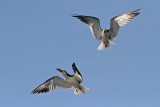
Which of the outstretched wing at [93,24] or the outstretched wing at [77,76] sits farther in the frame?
the outstretched wing at [93,24]

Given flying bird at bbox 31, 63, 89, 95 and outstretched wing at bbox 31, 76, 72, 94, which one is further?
outstretched wing at bbox 31, 76, 72, 94

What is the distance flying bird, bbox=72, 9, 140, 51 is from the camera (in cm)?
3106

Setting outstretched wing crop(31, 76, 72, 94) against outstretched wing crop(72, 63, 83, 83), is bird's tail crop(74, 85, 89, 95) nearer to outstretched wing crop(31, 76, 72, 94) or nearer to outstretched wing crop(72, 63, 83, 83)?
outstretched wing crop(72, 63, 83, 83)

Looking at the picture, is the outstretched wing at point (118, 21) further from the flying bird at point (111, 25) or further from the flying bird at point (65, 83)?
the flying bird at point (65, 83)

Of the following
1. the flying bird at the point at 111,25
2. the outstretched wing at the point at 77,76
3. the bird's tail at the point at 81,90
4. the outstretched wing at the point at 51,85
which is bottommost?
the bird's tail at the point at 81,90

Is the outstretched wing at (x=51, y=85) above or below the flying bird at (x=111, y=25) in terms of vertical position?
below

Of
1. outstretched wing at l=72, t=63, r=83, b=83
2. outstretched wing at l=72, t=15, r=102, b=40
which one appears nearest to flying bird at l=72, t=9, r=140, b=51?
outstretched wing at l=72, t=15, r=102, b=40

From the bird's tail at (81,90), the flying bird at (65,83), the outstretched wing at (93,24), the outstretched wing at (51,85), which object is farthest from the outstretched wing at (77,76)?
the outstretched wing at (93,24)

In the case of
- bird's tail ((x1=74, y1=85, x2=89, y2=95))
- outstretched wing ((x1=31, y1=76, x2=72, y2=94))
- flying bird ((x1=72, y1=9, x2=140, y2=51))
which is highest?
flying bird ((x1=72, y1=9, x2=140, y2=51))

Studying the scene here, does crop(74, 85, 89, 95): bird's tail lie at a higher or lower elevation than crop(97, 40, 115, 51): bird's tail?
lower

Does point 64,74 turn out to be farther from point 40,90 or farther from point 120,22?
point 120,22

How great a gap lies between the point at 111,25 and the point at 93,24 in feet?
3.19

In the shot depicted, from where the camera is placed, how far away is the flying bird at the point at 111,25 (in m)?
31.1

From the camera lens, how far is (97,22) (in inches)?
1245
